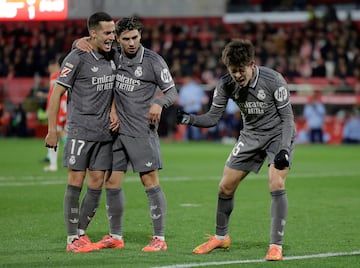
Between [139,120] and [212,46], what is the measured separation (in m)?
23.3

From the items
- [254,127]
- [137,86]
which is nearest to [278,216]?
[254,127]

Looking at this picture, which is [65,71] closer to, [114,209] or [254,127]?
[114,209]

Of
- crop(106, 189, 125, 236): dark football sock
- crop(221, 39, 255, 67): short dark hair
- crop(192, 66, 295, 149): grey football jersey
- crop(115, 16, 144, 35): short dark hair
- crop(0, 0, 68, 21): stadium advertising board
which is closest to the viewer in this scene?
crop(221, 39, 255, 67): short dark hair

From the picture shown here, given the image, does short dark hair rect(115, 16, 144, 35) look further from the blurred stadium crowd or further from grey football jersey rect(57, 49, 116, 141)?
the blurred stadium crowd

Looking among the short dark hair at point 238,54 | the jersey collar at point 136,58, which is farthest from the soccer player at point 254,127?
the jersey collar at point 136,58

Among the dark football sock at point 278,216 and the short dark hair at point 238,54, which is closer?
the short dark hair at point 238,54

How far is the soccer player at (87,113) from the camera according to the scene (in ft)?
29.4

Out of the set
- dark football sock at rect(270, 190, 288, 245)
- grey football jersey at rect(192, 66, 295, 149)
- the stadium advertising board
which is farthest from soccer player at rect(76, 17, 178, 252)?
the stadium advertising board

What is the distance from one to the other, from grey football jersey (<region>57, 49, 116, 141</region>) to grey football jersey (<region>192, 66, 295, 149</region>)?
0.92 metres

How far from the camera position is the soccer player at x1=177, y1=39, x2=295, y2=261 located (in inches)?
332

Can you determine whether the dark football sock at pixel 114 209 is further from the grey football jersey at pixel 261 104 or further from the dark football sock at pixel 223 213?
the grey football jersey at pixel 261 104

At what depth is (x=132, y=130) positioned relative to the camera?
9.15 m

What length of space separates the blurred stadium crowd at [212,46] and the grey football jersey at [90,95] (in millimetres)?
18706

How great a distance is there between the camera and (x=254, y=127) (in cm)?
894
